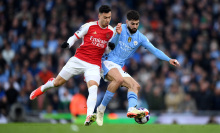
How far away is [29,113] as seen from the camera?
1711cm

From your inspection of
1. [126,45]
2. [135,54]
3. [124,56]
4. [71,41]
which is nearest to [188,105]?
[135,54]

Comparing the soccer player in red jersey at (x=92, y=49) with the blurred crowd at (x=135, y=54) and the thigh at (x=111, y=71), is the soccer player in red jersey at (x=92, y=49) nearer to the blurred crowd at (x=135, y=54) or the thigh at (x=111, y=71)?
the thigh at (x=111, y=71)

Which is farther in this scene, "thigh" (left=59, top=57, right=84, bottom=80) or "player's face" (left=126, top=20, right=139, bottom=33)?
"thigh" (left=59, top=57, right=84, bottom=80)

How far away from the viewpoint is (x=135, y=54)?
19.8 metres

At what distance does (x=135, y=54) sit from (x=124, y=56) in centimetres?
835

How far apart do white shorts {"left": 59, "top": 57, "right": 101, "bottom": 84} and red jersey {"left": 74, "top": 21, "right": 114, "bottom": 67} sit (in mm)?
103

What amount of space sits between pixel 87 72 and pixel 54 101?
686cm

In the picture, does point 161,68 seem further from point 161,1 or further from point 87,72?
point 87,72

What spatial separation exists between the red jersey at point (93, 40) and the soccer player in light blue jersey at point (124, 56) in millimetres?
228

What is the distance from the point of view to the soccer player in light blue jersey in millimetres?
11141

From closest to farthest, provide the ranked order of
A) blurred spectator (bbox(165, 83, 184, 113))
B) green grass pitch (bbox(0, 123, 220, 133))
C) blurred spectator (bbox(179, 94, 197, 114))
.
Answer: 1. green grass pitch (bbox(0, 123, 220, 133))
2. blurred spectator (bbox(179, 94, 197, 114))
3. blurred spectator (bbox(165, 83, 184, 113))

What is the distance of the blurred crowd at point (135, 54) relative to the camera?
17781mm

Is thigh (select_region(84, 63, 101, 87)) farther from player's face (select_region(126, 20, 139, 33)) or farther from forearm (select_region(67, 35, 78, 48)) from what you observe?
player's face (select_region(126, 20, 139, 33))

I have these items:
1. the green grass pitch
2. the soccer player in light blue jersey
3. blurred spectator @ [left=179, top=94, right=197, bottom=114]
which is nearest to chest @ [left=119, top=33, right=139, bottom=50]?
the soccer player in light blue jersey
